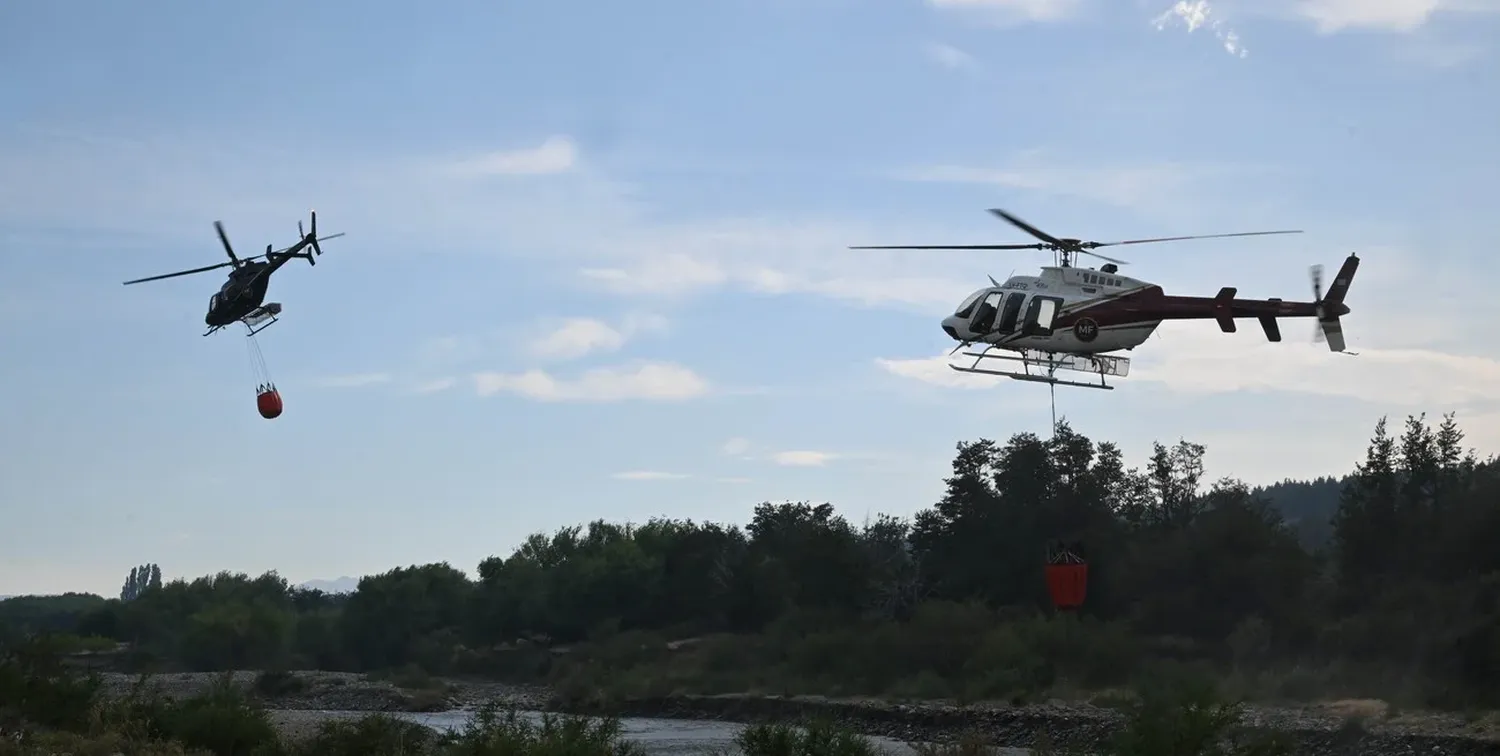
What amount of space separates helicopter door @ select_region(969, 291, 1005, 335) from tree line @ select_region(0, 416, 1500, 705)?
2259 centimetres

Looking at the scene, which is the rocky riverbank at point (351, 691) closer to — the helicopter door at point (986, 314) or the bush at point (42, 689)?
the bush at point (42, 689)

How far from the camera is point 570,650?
9762 centimetres

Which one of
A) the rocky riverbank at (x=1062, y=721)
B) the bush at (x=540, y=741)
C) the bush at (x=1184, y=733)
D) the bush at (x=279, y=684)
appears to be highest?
the bush at (x=279, y=684)

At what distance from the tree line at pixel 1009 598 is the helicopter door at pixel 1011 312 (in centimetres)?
2233

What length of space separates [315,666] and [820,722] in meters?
83.6

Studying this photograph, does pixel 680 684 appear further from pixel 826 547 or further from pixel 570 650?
pixel 570 650

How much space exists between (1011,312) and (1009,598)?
4095 cm

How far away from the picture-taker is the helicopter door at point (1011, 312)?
36.5m

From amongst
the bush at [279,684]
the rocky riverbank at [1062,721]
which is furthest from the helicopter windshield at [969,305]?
the bush at [279,684]

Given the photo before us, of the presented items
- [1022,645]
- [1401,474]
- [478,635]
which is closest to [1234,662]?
[1022,645]

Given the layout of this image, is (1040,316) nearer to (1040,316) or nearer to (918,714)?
(1040,316)

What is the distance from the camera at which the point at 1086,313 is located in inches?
1453

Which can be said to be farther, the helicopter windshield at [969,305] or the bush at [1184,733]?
the helicopter windshield at [969,305]

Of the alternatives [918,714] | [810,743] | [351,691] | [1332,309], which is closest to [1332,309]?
[1332,309]
